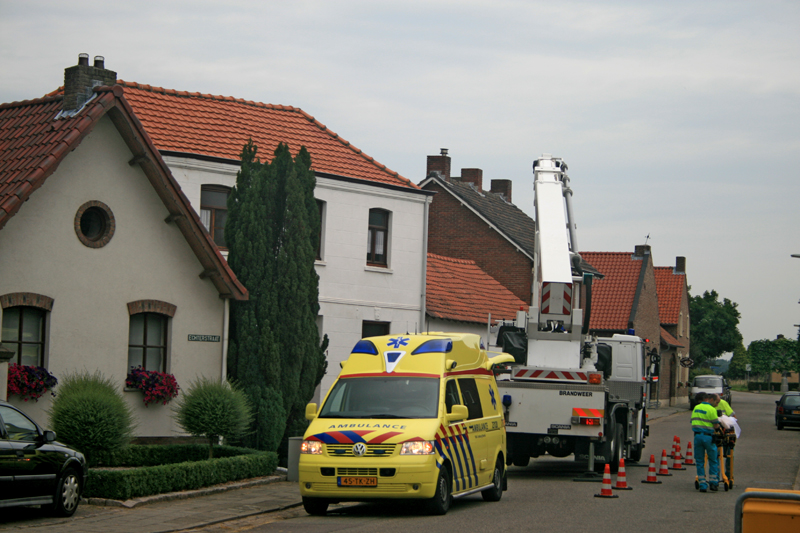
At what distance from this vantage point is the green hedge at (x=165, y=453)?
632 inches

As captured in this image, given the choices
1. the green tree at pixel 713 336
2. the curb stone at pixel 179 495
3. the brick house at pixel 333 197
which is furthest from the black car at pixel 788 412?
the green tree at pixel 713 336

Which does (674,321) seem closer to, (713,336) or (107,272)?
(713,336)

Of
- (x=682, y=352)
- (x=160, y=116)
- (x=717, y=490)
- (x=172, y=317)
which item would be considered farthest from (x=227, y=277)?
(x=682, y=352)

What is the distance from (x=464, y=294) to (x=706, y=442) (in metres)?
16.6

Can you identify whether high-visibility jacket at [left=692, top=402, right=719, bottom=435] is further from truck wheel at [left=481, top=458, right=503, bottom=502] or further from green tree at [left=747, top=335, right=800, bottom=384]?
green tree at [left=747, top=335, right=800, bottom=384]

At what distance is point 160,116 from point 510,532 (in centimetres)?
1701

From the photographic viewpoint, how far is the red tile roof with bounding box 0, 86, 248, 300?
1586 centimetres

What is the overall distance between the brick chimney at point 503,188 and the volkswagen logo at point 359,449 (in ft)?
119

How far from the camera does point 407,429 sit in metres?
12.3

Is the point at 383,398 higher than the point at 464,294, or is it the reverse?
the point at 464,294

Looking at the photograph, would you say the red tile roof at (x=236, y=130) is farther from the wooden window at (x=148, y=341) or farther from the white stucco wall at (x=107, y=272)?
the wooden window at (x=148, y=341)

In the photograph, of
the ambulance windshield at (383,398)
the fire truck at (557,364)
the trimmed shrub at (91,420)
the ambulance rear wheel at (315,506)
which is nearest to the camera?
the ambulance rear wheel at (315,506)

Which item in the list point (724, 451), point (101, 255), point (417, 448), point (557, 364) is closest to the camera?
point (417, 448)

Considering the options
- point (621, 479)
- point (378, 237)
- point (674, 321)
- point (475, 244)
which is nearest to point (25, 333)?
point (621, 479)
